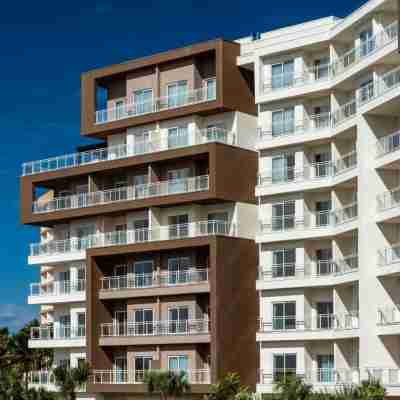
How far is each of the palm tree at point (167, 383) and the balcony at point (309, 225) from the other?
30.6 ft

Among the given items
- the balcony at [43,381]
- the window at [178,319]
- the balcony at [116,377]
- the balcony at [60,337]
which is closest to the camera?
the window at [178,319]

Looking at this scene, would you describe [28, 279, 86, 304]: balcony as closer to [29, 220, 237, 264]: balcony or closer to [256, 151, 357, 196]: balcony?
[29, 220, 237, 264]: balcony

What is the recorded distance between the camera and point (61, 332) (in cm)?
7762

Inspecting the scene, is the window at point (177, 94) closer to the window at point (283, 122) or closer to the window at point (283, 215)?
the window at point (283, 122)

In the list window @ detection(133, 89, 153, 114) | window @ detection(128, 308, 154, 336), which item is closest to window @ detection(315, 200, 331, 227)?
window @ detection(128, 308, 154, 336)

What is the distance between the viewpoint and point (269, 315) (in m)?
66.4

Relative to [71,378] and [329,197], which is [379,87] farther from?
[71,378]

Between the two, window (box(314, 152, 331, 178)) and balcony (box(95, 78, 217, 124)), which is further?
balcony (box(95, 78, 217, 124))

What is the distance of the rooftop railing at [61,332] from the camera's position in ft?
249

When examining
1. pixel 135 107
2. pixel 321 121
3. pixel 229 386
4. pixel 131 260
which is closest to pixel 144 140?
pixel 135 107

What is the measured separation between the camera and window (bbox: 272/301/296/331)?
2571 inches

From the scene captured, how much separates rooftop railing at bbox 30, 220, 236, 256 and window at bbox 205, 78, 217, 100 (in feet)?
25.3

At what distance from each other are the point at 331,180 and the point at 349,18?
9029 mm

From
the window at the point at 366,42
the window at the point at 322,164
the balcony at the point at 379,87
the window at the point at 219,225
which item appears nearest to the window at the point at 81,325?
the window at the point at 219,225
